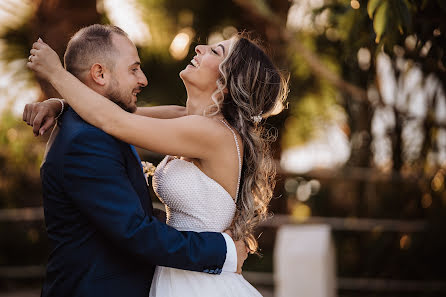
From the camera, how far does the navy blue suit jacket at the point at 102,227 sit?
2.08 metres

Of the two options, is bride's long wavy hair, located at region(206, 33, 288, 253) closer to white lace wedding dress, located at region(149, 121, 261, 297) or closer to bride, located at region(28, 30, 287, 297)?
bride, located at region(28, 30, 287, 297)

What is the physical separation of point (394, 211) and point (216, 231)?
13.5 ft

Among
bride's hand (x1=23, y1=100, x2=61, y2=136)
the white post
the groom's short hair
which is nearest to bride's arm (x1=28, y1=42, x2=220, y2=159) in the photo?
the groom's short hair

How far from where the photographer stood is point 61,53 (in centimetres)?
609

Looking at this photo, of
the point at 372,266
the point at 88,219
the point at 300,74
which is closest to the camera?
the point at 88,219

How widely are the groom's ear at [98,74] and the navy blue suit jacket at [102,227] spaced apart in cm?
16

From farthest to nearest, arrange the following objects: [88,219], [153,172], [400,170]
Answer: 1. [400,170]
2. [153,172]
3. [88,219]

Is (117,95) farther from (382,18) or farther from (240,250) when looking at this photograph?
(382,18)

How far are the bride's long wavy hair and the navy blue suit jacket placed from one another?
42 cm

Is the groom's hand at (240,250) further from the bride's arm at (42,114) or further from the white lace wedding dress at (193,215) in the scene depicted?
the bride's arm at (42,114)

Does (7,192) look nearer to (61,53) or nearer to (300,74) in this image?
(61,53)

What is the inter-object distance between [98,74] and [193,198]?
0.66 meters

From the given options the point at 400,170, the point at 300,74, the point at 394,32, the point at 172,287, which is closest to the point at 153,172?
the point at 172,287

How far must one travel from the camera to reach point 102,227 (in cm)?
209
